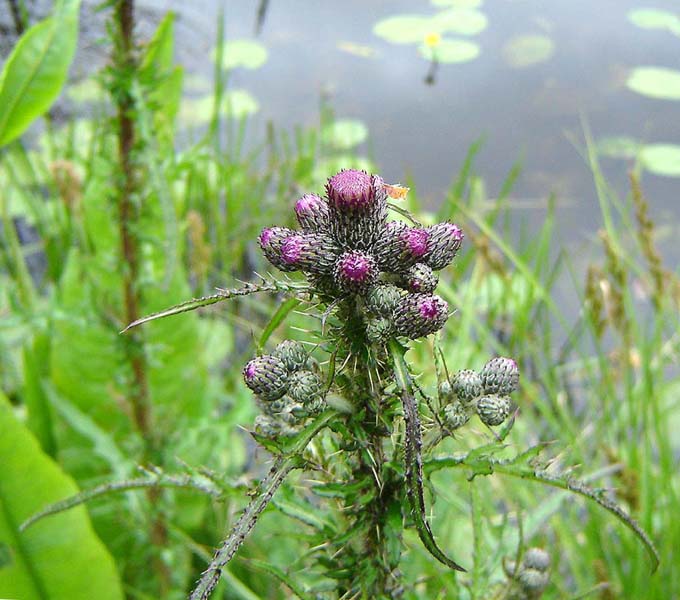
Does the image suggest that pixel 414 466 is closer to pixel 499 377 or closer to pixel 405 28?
pixel 499 377

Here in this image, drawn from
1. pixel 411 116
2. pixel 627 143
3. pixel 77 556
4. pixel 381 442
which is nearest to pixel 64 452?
pixel 77 556

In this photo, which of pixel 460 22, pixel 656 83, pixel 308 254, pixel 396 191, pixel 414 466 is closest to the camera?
pixel 414 466

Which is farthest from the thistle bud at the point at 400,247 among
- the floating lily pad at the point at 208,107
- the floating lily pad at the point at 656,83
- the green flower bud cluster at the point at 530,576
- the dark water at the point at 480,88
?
the floating lily pad at the point at 656,83

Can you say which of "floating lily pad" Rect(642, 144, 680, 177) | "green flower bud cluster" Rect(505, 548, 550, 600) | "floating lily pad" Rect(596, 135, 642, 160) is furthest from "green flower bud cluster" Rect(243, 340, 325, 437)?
"floating lily pad" Rect(596, 135, 642, 160)

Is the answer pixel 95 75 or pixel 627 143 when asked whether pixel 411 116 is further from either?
pixel 95 75

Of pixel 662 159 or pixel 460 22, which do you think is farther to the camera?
pixel 460 22

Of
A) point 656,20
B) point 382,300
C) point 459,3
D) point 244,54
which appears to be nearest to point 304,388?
point 382,300
